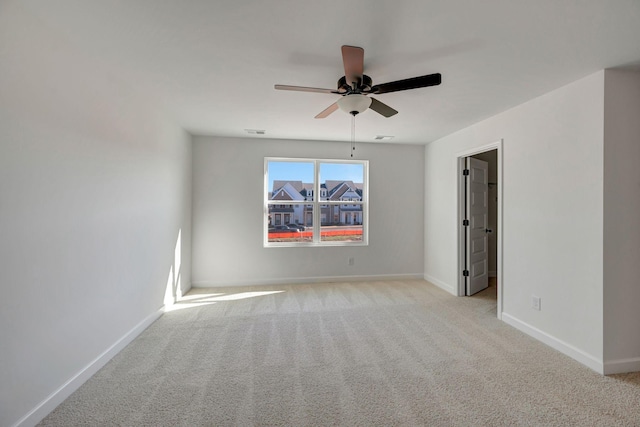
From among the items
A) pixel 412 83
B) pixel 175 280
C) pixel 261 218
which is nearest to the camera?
pixel 412 83

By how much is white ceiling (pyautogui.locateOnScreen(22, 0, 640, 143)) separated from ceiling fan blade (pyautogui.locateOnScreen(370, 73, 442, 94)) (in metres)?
0.24

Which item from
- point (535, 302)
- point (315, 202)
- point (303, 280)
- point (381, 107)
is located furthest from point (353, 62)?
point (303, 280)

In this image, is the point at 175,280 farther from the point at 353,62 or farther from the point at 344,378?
the point at 353,62

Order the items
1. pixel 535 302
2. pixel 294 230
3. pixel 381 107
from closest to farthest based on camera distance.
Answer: pixel 381 107 < pixel 535 302 < pixel 294 230

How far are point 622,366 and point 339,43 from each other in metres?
3.30

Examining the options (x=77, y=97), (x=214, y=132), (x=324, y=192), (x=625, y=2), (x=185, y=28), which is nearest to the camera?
(x=625, y=2)

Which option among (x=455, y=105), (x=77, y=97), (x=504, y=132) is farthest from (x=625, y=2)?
(x=77, y=97)

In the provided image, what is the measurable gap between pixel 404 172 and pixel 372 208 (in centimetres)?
90

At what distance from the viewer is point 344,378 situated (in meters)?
2.07

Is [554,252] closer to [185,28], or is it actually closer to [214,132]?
[185,28]

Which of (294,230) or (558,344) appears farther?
(294,230)

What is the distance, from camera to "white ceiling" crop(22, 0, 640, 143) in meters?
1.54

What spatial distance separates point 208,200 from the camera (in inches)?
174

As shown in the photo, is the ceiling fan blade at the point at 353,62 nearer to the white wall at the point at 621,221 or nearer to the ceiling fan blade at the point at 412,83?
the ceiling fan blade at the point at 412,83
